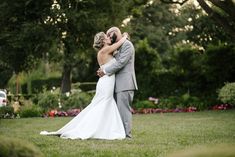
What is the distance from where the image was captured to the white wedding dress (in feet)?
33.1

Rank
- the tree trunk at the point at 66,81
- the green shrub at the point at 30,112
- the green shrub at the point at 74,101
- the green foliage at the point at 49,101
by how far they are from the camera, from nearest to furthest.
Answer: the green shrub at the point at 30,112
the green shrub at the point at 74,101
the green foliage at the point at 49,101
the tree trunk at the point at 66,81

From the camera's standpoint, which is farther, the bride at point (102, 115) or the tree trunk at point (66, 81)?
the tree trunk at point (66, 81)

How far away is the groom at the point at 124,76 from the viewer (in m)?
10.3

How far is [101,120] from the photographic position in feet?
33.6

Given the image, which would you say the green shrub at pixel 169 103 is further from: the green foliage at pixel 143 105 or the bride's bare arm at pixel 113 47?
the bride's bare arm at pixel 113 47

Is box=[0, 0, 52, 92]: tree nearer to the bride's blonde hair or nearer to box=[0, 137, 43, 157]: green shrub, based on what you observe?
the bride's blonde hair

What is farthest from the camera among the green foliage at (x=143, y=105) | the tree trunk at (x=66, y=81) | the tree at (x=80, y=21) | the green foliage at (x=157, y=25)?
the green foliage at (x=157, y=25)

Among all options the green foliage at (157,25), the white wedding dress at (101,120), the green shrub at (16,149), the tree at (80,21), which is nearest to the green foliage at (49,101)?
the tree at (80,21)

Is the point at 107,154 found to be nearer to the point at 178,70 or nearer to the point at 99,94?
the point at 99,94

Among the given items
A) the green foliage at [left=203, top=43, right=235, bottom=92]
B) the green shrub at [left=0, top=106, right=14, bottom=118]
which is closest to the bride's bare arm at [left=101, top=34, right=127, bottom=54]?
the green shrub at [left=0, top=106, right=14, bottom=118]

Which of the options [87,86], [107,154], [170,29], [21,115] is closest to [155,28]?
[170,29]

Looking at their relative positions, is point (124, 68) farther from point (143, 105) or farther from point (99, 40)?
point (143, 105)

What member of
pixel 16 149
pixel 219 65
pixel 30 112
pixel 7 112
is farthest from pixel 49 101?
pixel 16 149

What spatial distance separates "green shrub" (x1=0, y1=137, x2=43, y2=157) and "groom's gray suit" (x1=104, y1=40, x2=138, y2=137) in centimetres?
729
